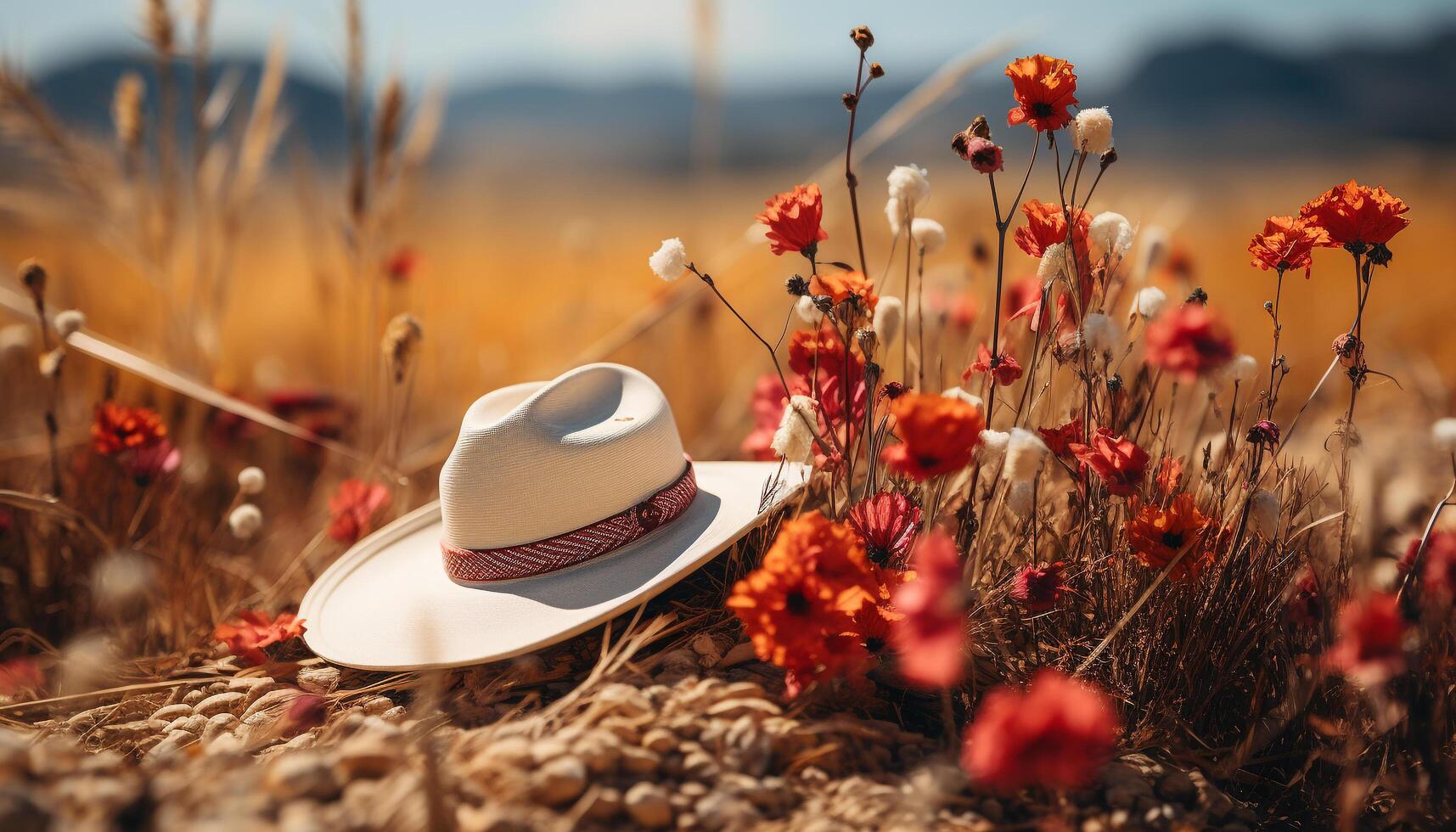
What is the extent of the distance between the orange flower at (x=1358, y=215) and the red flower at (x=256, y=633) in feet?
7.09

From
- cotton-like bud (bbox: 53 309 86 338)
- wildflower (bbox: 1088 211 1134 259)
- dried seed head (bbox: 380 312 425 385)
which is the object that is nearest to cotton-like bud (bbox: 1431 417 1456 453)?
wildflower (bbox: 1088 211 1134 259)

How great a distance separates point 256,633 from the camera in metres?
2.12

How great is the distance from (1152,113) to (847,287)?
10173 centimetres

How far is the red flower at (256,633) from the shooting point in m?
2.04

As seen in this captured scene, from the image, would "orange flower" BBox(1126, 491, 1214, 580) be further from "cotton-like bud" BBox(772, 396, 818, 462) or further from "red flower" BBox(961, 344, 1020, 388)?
"cotton-like bud" BBox(772, 396, 818, 462)

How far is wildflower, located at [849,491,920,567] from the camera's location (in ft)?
5.68

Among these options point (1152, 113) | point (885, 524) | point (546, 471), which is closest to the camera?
point (885, 524)

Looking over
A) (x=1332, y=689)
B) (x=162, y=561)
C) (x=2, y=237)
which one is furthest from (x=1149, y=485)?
(x=2, y=237)

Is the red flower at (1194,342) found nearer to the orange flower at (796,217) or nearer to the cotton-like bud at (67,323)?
the orange flower at (796,217)

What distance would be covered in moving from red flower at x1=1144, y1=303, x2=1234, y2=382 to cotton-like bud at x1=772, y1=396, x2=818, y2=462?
0.59m

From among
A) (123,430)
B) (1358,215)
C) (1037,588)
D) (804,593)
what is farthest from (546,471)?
(1358,215)

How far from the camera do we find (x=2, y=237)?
8.09 metres

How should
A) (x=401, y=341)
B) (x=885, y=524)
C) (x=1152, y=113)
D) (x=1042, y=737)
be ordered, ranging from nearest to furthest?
(x=1042, y=737), (x=885, y=524), (x=401, y=341), (x=1152, y=113)

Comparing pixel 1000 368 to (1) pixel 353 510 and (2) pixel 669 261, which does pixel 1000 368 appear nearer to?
(2) pixel 669 261
